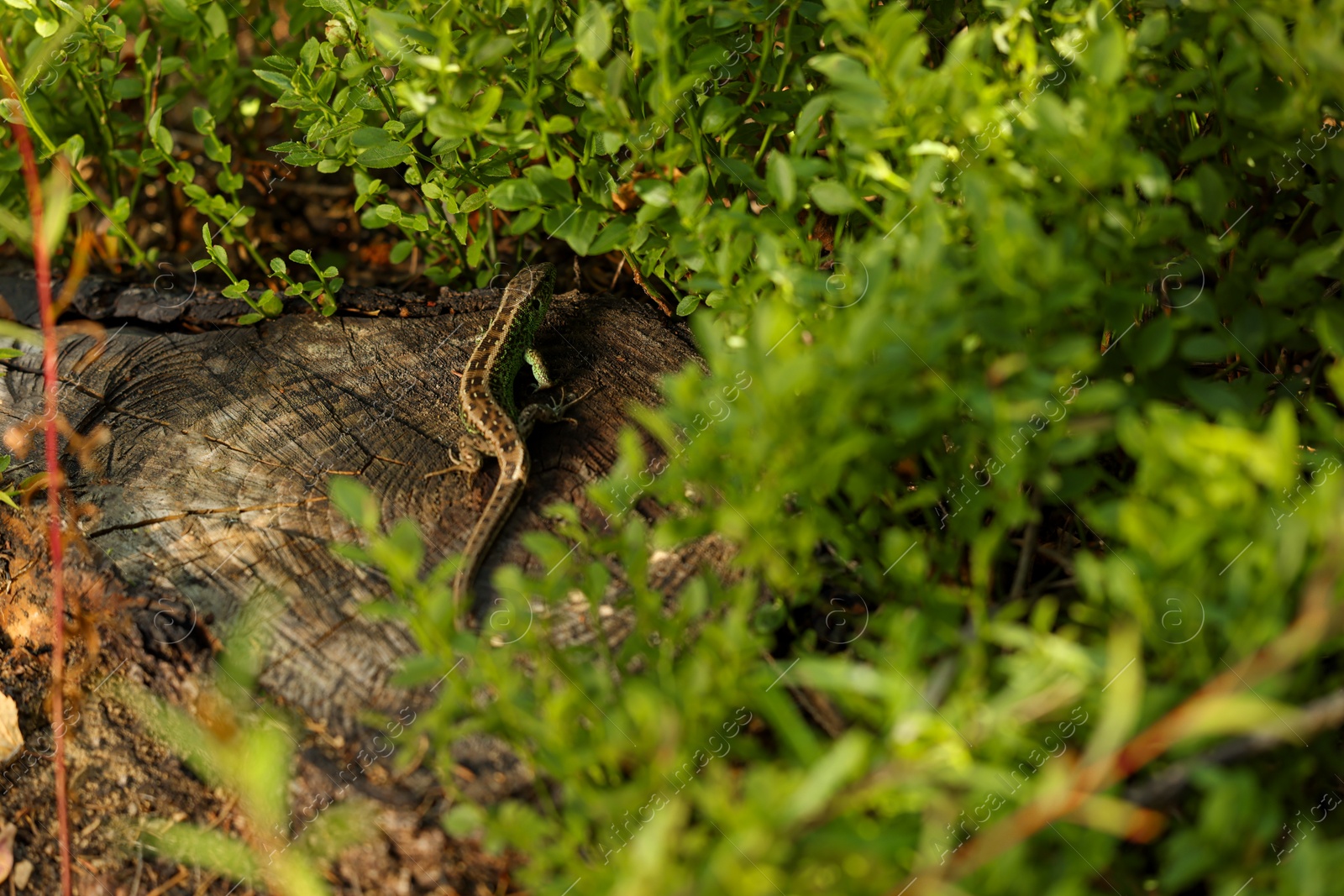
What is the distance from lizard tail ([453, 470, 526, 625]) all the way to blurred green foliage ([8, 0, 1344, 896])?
0.20 metres

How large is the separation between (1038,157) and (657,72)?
1.08m

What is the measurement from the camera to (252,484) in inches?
145

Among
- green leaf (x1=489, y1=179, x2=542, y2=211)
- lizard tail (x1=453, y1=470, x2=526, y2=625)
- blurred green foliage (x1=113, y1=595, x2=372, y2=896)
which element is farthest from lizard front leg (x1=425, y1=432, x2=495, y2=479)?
green leaf (x1=489, y1=179, x2=542, y2=211)

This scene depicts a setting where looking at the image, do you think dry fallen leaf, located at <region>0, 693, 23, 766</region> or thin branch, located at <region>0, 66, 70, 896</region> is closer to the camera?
thin branch, located at <region>0, 66, 70, 896</region>

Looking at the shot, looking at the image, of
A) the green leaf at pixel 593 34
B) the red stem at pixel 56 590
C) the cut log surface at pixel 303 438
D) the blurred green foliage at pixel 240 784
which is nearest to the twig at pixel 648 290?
the cut log surface at pixel 303 438

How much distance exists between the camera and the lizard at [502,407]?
3.43 metres

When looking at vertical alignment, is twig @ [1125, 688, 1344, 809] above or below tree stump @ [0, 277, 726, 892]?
above

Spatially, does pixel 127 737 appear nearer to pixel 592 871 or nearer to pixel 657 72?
pixel 592 871

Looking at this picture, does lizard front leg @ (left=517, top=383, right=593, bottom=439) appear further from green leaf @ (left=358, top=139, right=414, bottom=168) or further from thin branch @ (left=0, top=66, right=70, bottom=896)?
thin branch @ (left=0, top=66, right=70, bottom=896)

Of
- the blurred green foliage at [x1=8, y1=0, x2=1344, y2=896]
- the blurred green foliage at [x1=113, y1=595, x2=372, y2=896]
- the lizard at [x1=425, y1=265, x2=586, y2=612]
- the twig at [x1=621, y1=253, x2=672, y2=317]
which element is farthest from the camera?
the twig at [x1=621, y1=253, x2=672, y2=317]

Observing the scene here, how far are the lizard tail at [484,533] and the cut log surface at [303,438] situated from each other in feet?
0.14

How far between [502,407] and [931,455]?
1.93m

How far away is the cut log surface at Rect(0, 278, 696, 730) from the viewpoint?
332 cm

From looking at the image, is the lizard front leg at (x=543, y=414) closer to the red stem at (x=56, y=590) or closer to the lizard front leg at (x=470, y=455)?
the lizard front leg at (x=470, y=455)
